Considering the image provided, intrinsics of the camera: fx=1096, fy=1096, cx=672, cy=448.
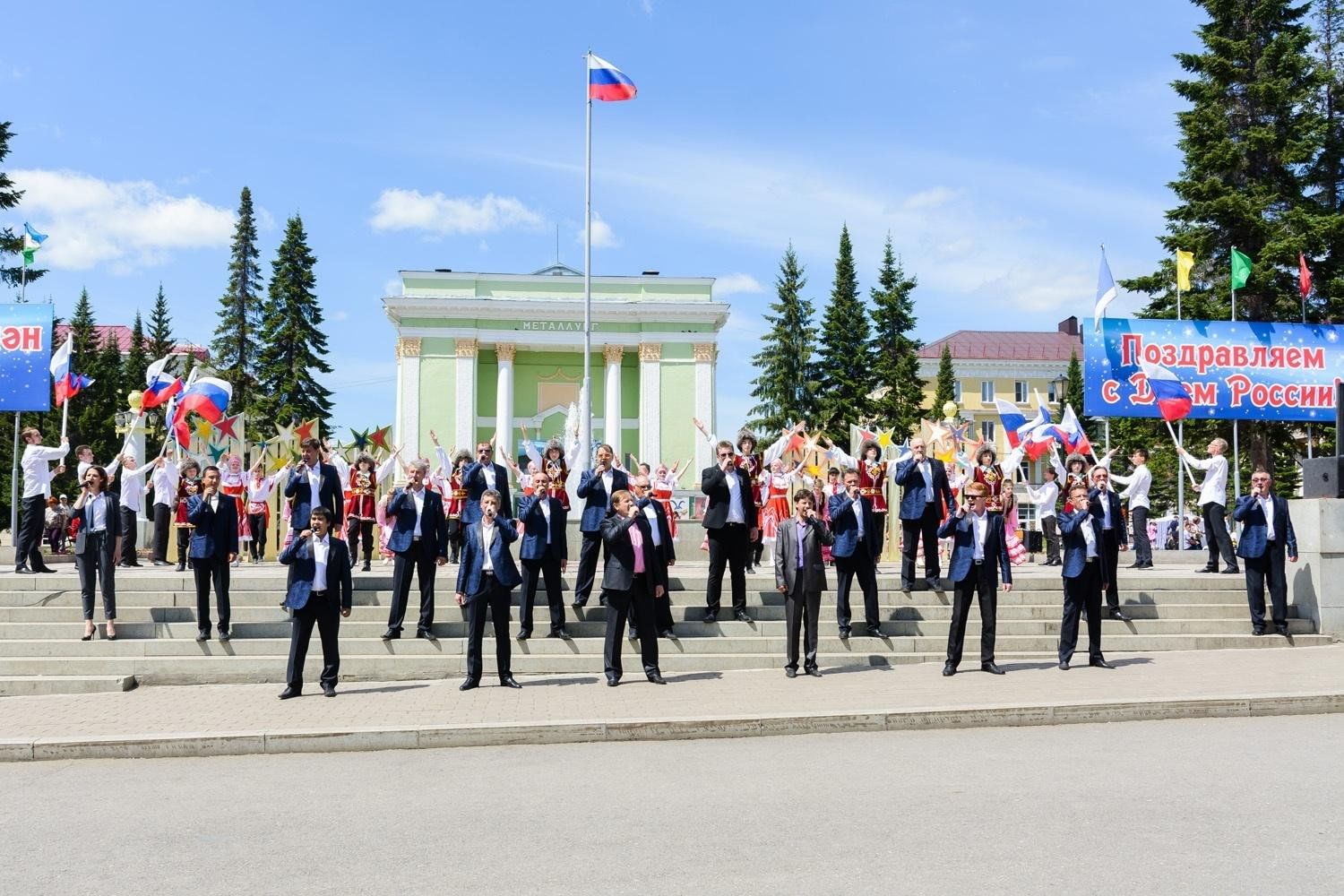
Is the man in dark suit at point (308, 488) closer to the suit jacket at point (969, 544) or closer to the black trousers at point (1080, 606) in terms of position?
the suit jacket at point (969, 544)

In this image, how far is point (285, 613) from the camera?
40.9ft

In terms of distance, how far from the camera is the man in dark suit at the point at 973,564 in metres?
11.0

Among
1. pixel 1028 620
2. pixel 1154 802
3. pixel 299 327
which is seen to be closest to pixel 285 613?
pixel 1028 620

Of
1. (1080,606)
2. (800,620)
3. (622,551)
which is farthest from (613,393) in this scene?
(622,551)

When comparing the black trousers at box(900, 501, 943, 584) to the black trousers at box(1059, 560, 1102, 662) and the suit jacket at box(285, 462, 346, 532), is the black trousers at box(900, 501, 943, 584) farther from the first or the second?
the suit jacket at box(285, 462, 346, 532)

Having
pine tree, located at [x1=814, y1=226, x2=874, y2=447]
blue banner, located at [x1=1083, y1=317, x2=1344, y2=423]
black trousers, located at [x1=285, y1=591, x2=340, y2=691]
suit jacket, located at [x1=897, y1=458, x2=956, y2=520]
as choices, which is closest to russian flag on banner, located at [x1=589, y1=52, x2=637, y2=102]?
blue banner, located at [x1=1083, y1=317, x2=1344, y2=423]

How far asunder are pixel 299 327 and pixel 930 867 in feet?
165

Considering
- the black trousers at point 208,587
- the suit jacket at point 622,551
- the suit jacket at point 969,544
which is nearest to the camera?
the suit jacket at point 622,551

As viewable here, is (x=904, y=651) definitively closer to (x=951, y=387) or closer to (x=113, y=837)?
(x=113, y=837)

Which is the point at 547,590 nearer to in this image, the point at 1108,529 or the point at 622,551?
the point at 622,551

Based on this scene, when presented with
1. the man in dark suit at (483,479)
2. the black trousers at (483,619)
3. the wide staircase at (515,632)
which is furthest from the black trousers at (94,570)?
the black trousers at (483,619)

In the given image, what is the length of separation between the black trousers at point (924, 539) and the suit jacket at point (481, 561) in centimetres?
511

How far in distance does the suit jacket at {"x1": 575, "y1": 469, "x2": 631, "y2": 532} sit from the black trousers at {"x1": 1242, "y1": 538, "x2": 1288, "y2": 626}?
7.63 meters

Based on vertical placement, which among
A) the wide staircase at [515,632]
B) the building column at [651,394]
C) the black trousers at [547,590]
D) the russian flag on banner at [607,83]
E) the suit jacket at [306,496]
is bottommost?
the wide staircase at [515,632]
